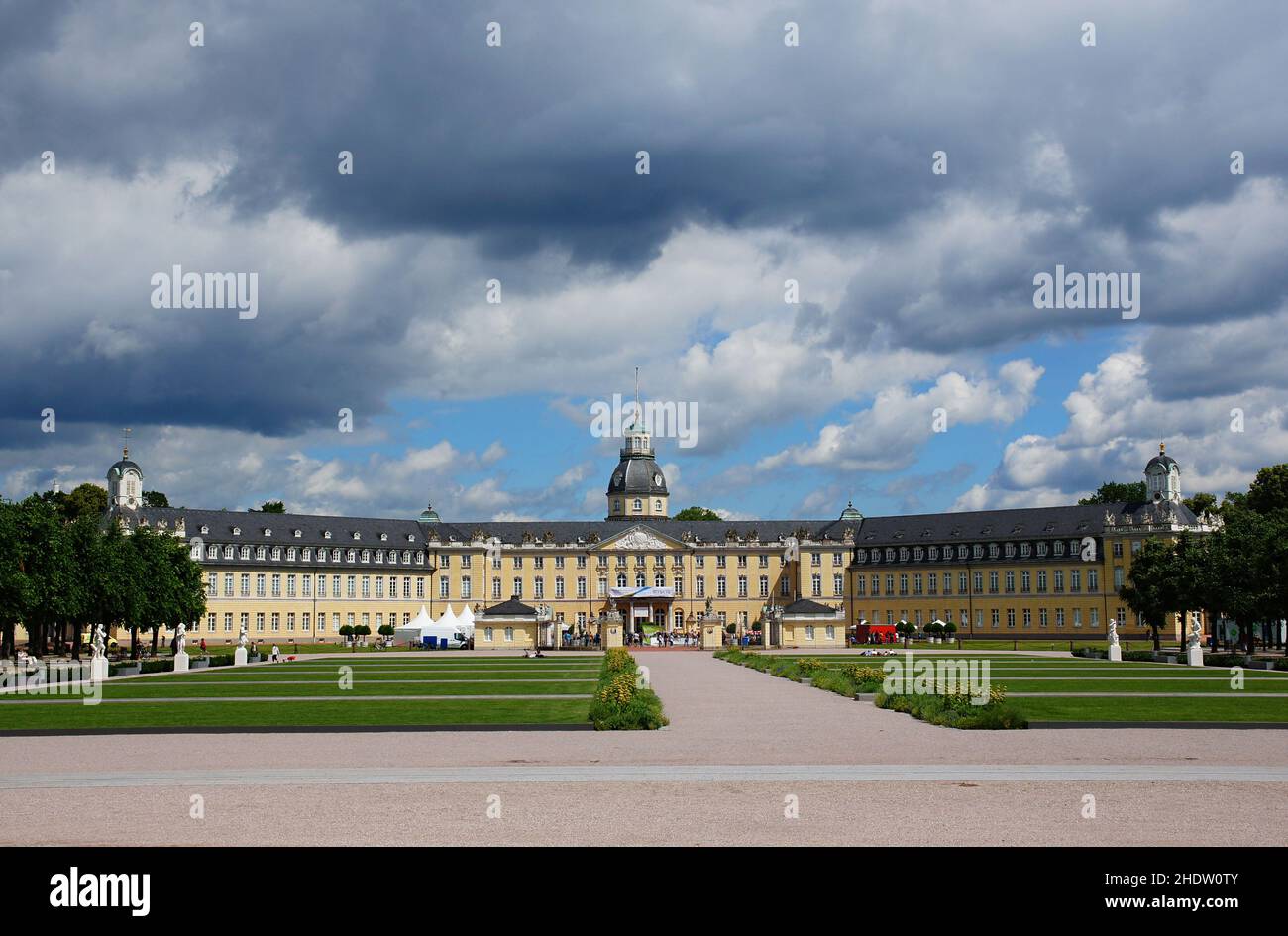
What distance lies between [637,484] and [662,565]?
51.2 ft

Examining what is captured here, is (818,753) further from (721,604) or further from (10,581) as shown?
(721,604)

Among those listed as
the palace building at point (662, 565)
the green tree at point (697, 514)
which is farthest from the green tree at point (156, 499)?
the green tree at point (697, 514)

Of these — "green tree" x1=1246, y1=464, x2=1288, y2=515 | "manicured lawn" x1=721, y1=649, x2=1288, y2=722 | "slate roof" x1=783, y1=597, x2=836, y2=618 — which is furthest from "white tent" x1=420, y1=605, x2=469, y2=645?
"green tree" x1=1246, y1=464, x2=1288, y2=515

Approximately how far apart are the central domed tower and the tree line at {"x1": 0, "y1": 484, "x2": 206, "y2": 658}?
75360 millimetres

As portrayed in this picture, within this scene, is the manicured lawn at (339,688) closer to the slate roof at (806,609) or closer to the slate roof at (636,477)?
the slate roof at (806,609)

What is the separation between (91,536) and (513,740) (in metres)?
54.2

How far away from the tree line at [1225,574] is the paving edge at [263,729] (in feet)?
161

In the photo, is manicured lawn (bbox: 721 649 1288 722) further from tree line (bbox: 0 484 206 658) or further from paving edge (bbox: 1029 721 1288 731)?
tree line (bbox: 0 484 206 658)

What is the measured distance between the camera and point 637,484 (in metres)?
159

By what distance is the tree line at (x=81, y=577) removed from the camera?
59.6m

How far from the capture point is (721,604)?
14612cm

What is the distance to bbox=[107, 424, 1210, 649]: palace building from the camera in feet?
413
